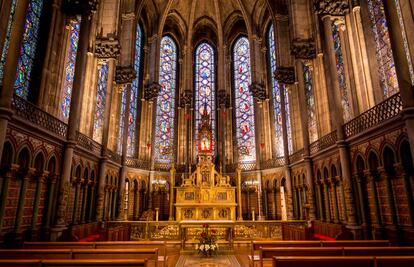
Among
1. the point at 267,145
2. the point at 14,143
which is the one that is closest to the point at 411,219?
the point at 14,143

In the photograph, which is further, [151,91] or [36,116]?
[151,91]

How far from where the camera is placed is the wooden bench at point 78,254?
20.1ft

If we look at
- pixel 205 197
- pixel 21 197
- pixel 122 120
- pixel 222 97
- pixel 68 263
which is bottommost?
pixel 68 263

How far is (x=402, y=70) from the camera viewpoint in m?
8.94

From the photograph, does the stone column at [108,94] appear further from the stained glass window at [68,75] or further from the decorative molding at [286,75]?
the decorative molding at [286,75]

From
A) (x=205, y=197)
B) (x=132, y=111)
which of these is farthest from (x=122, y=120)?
(x=205, y=197)

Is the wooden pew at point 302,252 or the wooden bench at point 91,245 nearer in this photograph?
the wooden pew at point 302,252

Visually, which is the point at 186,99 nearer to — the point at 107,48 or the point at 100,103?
the point at 100,103

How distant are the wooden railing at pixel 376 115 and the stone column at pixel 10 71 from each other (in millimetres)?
12069

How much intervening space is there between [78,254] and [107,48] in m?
14.2

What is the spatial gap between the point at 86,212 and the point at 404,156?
1506cm

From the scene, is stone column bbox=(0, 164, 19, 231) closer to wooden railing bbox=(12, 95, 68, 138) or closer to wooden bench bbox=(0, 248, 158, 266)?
wooden railing bbox=(12, 95, 68, 138)

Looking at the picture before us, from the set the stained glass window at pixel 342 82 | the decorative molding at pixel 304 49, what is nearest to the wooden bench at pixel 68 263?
the stained glass window at pixel 342 82

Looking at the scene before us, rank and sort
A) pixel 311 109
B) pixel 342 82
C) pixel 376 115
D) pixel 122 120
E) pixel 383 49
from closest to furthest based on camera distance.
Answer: pixel 376 115, pixel 383 49, pixel 342 82, pixel 311 109, pixel 122 120
